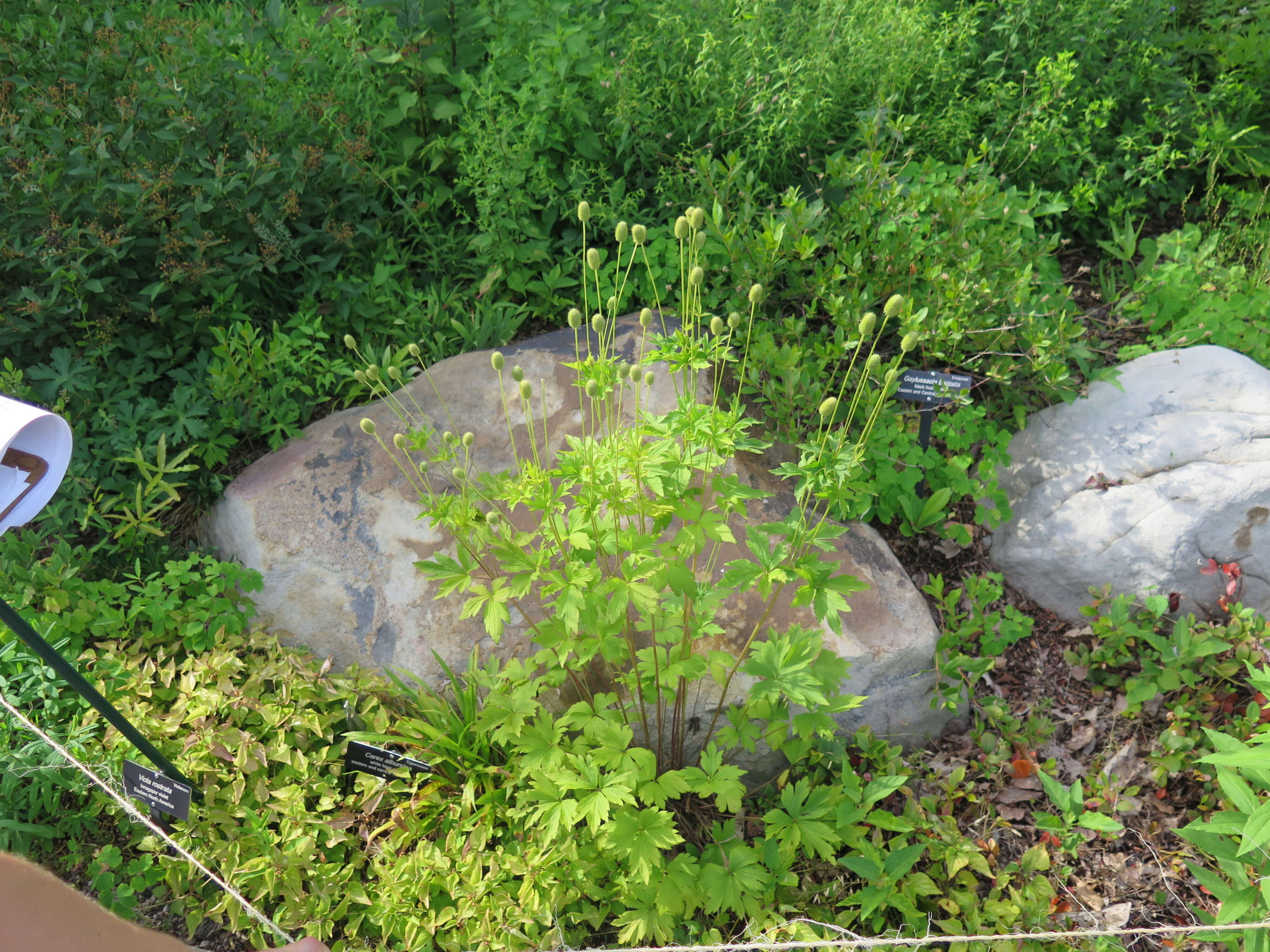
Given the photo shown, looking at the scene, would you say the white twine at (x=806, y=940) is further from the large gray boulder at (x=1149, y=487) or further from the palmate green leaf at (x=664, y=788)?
the large gray boulder at (x=1149, y=487)

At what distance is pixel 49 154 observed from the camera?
320 centimetres

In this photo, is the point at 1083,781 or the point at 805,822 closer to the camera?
the point at 805,822

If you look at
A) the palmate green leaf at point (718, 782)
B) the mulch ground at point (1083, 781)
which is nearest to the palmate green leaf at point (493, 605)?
the palmate green leaf at point (718, 782)

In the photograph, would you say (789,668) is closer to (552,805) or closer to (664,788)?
(664,788)

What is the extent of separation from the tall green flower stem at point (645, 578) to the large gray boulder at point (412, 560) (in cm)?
35

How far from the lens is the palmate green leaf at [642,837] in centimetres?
220

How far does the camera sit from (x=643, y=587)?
2092mm

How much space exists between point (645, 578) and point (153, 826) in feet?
4.53

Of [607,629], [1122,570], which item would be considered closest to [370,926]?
[607,629]

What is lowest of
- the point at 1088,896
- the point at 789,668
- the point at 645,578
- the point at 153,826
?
the point at 1088,896

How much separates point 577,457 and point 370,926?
1.61 metres

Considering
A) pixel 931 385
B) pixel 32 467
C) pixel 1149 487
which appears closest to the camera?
pixel 32 467

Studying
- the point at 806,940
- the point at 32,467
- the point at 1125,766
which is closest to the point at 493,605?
the point at 32,467

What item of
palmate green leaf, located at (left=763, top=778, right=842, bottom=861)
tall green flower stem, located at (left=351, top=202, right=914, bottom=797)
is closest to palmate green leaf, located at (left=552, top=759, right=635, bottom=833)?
tall green flower stem, located at (left=351, top=202, right=914, bottom=797)
